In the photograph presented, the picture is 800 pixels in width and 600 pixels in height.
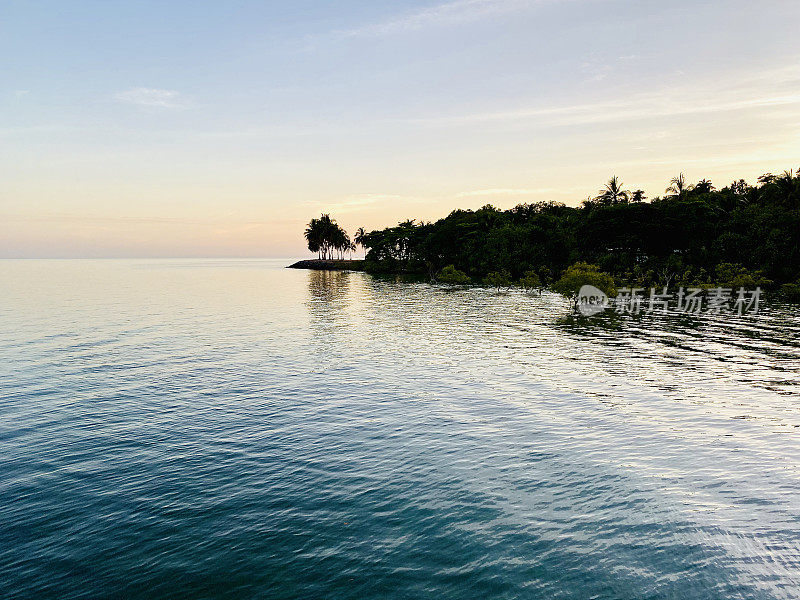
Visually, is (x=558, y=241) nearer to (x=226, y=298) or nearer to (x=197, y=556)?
(x=226, y=298)

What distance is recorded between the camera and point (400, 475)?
1958cm

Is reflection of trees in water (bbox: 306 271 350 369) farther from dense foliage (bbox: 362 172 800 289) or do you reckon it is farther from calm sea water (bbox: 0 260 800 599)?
dense foliage (bbox: 362 172 800 289)

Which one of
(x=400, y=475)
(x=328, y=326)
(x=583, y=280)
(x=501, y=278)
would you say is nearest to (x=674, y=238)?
(x=501, y=278)

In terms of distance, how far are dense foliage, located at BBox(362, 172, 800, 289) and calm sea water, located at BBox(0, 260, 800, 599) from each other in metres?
60.1

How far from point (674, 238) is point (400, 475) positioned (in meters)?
102

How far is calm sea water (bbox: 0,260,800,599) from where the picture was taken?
1337 cm

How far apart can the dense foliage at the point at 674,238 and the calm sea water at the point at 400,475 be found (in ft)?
197

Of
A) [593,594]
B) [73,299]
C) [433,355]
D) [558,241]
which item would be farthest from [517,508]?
[558,241]

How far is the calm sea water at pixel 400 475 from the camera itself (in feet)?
43.9

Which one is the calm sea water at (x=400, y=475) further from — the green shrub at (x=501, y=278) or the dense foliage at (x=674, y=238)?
the green shrub at (x=501, y=278)

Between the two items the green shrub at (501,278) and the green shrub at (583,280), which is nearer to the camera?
the green shrub at (583,280)

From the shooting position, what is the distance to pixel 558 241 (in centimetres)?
12812

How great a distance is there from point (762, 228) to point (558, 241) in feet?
147

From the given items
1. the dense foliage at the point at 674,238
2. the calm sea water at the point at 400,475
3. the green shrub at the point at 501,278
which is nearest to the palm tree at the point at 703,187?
the dense foliage at the point at 674,238
